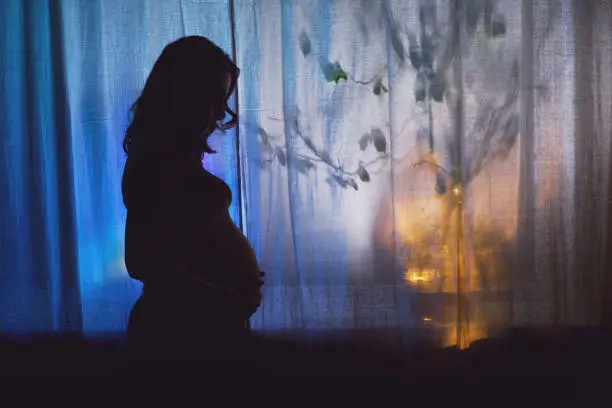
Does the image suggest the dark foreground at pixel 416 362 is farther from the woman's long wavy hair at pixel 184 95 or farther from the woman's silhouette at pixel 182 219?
the woman's long wavy hair at pixel 184 95

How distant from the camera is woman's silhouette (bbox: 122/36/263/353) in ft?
2.92

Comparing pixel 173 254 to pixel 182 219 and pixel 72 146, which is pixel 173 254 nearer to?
pixel 182 219

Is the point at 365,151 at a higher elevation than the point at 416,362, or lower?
higher

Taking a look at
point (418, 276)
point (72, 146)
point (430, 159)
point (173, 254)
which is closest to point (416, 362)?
point (418, 276)

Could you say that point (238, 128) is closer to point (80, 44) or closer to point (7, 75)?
point (80, 44)

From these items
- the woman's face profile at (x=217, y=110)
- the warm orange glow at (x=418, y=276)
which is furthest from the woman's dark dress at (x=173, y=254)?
the warm orange glow at (x=418, y=276)

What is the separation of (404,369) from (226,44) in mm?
1328

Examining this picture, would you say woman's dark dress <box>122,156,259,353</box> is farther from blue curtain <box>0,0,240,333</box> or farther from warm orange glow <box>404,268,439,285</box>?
warm orange glow <box>404,268,439,285</box>

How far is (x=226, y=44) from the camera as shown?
1725 millimetres

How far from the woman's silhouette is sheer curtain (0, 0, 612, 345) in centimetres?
70

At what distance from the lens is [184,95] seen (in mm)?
991

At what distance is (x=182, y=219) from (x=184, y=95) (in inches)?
10.4

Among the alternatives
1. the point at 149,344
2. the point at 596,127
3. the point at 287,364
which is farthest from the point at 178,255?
the point at 596,127

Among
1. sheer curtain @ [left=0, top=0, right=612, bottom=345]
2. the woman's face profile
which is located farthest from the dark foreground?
the woman's face profile
